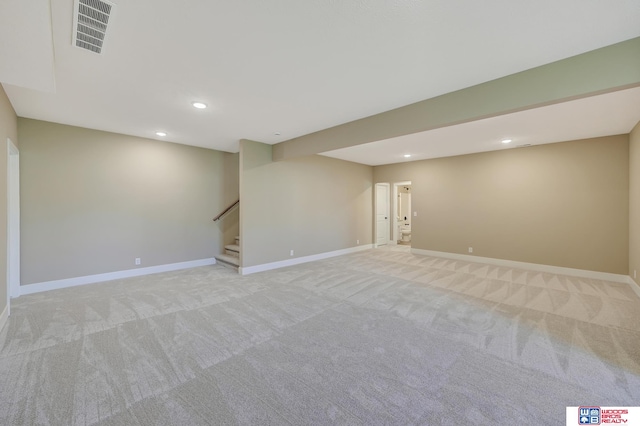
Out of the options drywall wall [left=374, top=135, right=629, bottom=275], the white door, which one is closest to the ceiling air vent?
drywall wall [left=374, top=135, right=629, bottom=275]

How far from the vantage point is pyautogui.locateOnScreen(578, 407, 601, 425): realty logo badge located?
1654 millimetres

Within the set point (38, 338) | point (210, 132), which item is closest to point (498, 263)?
point (210, 132)

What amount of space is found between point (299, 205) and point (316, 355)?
428 cm

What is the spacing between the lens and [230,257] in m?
5.94

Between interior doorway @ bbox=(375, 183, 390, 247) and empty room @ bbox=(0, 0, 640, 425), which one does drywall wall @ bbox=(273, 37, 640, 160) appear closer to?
empty room @ bbox=(0, 0, 640, 425)

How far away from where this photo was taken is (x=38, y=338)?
2631 mm

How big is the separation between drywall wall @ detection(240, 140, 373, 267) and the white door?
396 mm

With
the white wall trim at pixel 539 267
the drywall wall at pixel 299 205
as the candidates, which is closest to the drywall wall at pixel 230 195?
the drywall wall at pixel 299 205

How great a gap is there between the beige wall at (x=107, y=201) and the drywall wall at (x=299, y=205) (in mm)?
1452

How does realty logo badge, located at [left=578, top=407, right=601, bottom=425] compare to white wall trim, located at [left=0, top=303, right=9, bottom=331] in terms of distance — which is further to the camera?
white wall trim, located at [left=0, top=303, right=9, bottom=331]

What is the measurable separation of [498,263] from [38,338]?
7986 millimetres

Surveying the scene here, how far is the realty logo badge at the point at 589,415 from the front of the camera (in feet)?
5.43

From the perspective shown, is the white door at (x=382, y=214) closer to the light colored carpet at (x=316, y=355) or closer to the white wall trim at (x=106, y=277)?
the light colored carpet at (x=316, y=355)

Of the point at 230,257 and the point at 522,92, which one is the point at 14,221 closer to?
the point at 230,257
